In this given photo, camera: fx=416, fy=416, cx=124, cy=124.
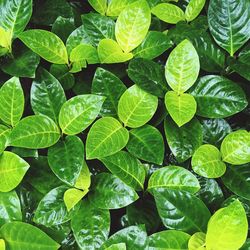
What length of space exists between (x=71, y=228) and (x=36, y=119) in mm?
271

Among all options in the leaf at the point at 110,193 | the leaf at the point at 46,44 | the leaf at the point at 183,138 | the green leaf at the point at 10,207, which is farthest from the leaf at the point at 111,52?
the green leaf at the point at 10,207

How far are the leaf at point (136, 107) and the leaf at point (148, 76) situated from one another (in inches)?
0.6

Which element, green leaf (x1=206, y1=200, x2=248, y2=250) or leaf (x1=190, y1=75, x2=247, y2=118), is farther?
leaf (x1=190, y1=75, x2=247, y2=118)

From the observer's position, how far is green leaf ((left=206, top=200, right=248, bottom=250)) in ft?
2.77

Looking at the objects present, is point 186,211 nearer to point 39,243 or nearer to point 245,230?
point 245,230

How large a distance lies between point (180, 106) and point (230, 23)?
32cm

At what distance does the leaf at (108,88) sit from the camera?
1057 mm

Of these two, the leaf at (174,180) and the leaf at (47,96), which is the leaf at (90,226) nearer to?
the leaf at (174,180)

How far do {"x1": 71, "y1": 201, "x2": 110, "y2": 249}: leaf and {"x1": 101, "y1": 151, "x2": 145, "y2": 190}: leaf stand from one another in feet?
0.29

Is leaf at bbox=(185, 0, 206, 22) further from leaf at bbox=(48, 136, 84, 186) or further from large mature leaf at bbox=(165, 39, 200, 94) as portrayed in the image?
leaf at bbox=(48, 136, 84, 186)

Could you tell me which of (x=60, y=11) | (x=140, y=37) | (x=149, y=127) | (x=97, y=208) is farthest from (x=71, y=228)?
(x=60, y=11)

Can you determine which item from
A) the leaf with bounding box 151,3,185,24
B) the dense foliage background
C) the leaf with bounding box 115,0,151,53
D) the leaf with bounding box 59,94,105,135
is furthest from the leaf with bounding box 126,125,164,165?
the leaf with bounding box 151,3,185,24

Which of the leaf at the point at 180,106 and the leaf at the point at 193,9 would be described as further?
the leaf at the point at 193,9

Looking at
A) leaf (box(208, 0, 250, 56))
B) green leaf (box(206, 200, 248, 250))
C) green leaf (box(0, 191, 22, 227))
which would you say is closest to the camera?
green leaf (box(206, 200, 248, 250))
